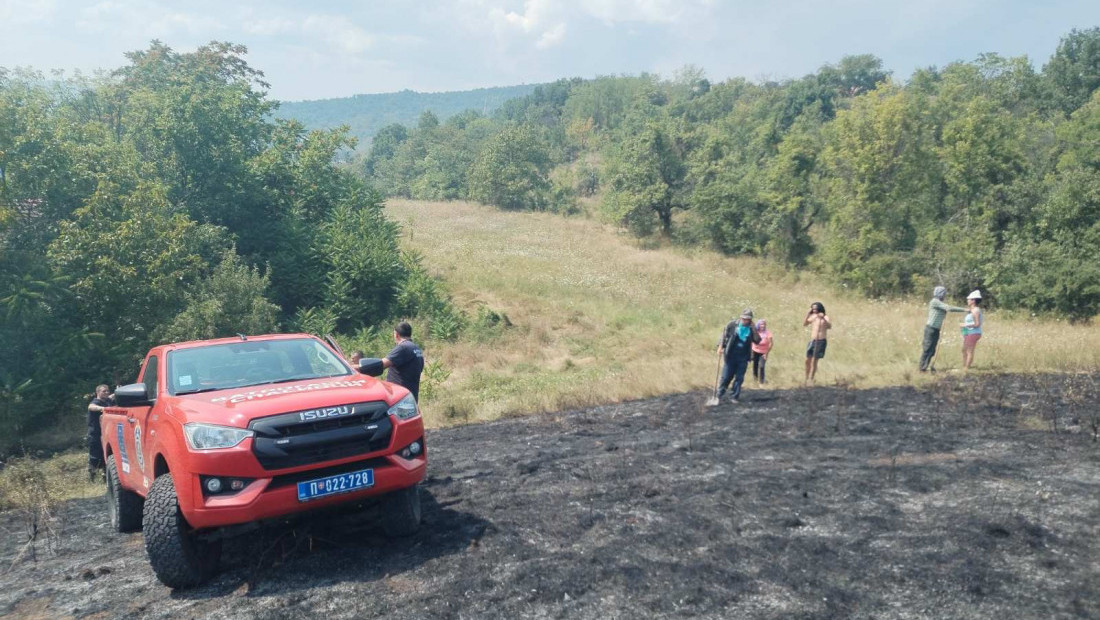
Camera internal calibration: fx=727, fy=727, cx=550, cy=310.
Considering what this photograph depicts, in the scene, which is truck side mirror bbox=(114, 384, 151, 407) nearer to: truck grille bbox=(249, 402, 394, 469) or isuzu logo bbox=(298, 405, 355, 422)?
truck grille bbox=(249, 402, 394, 469)

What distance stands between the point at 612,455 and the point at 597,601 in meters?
4.40

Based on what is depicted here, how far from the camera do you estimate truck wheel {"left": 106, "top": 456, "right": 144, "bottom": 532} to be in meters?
7.48

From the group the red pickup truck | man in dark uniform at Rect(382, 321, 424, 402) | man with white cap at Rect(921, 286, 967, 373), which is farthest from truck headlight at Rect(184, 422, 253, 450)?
man with white cap at Rect(921, 286, 967, 373)

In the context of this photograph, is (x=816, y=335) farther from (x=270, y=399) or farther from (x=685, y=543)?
(x=270, y=399)

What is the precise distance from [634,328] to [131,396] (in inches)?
764


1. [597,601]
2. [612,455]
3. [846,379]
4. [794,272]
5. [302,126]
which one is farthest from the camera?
[794,272]

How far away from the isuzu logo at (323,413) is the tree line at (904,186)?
2742 cm

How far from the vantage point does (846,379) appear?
14.6 meters

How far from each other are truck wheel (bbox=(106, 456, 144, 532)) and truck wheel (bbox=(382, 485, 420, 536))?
321cm

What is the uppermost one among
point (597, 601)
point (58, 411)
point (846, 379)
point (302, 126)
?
point (302, 126)

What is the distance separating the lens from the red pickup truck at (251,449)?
520 cm

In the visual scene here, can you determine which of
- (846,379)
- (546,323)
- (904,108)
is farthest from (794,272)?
(846,379)

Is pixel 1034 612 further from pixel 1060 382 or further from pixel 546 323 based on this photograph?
pixel 546 323

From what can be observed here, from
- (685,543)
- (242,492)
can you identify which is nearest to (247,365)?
(242,492)
